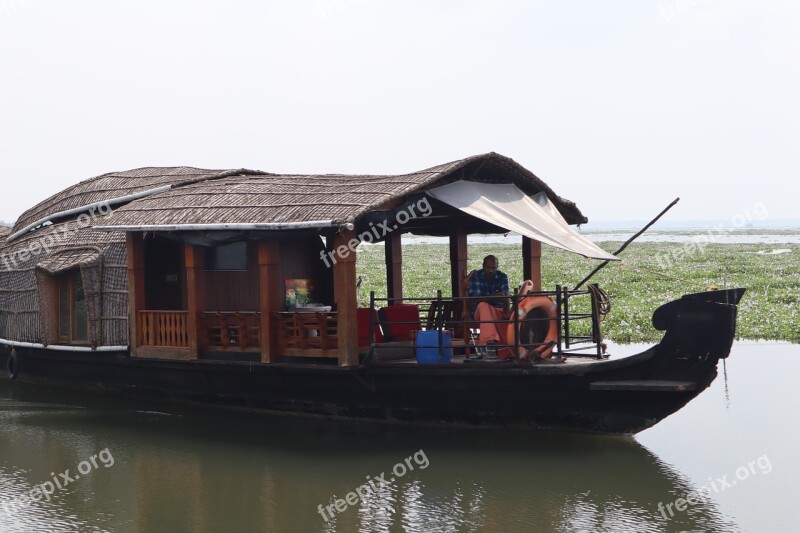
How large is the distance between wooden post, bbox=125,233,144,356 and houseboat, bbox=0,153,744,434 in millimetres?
18

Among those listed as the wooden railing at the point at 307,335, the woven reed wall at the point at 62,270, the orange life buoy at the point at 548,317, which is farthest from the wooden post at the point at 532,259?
the woven reed wall at the point at 62,270

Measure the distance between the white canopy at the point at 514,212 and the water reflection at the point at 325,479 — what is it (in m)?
1.98

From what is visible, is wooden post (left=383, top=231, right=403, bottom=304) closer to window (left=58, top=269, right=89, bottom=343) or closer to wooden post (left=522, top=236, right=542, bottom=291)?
wooden post (left=522, top=236, right=542, bottom=291)

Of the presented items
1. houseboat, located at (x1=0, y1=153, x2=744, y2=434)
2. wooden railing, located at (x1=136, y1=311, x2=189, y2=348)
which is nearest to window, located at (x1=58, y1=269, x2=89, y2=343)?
houseboat, located at (x1=0, y1=153, x2=744, y2=434)

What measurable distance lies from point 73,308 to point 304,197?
4378 millimetres

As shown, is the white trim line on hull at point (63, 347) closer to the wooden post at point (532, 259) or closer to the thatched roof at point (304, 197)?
the thatched roof at point (304, 197)

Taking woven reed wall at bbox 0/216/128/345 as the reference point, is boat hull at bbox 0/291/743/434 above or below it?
below

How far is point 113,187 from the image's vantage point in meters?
14.2

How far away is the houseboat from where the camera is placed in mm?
9359

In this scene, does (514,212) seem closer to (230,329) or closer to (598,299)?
(598,299)

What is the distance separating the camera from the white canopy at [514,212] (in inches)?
386

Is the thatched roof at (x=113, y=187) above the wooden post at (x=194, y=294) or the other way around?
above

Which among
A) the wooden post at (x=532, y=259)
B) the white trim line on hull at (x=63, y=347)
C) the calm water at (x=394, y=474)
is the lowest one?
the calm water at (x=394, y=474)

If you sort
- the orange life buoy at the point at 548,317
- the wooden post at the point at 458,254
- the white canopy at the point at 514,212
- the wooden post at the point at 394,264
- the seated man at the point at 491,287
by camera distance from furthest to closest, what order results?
1. the wooden post at the point at 394,264
2. the wooden post at the point at 458,254
3. the seated man at the point at 491,287
4. the white canopy at the point at 514,212
5. the orange life buoy at the point at 548,317
